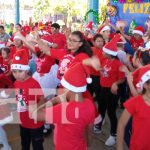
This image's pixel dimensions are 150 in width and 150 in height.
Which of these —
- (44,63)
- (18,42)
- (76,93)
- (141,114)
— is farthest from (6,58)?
(141,114)

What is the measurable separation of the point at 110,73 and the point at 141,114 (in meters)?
2.01

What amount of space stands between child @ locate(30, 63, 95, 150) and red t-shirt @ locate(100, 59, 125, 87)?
1730 millimetres

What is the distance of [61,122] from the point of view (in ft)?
8.55

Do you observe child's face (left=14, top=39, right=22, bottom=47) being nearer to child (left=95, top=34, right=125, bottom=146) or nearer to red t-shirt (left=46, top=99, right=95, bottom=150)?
child (left=95, top=34, right=125, bottom=146)

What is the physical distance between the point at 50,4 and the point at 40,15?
1.58 metres

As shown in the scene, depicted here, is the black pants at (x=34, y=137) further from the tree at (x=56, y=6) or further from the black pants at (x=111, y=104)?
the tree at (x=56, y=6)

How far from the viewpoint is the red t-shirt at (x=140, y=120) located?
2471 mm

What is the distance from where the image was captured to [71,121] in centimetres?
262

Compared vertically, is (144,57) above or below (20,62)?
above

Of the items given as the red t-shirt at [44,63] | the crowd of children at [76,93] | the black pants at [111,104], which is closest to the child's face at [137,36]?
the crowd of children at [76,93]

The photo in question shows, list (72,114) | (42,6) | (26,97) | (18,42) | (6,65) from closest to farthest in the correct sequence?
(72,114)
(26,97)
(6,65)
(18,42)
(42,6)

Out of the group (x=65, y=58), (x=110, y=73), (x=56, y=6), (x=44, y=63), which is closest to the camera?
(x=65, y=58)

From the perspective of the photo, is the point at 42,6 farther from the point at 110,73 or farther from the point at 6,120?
the point at 6,120

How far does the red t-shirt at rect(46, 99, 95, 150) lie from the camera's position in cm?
257
